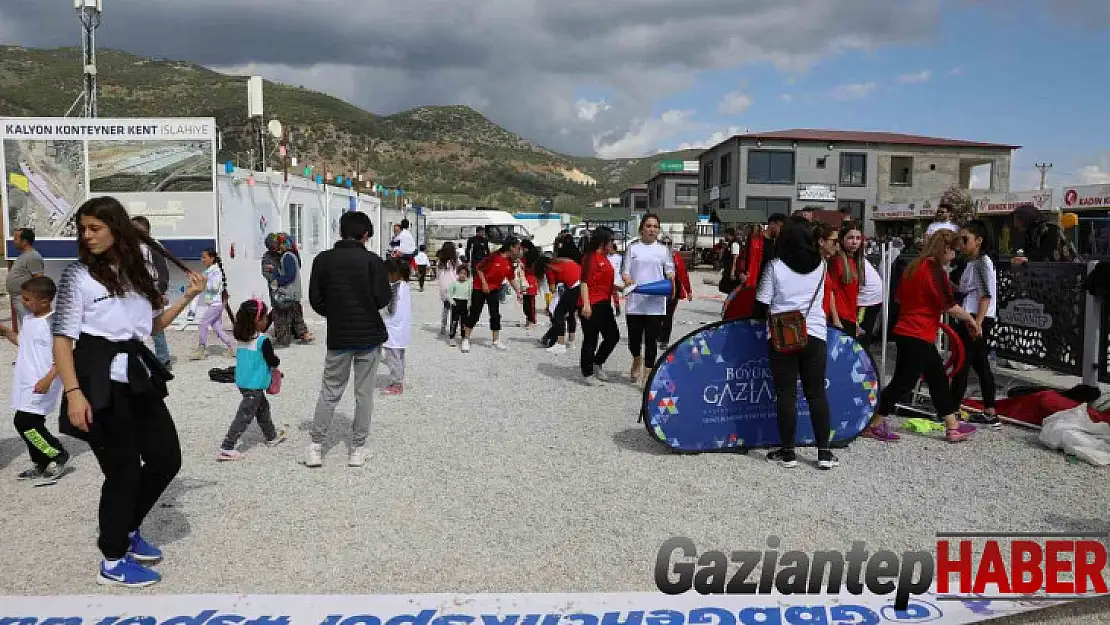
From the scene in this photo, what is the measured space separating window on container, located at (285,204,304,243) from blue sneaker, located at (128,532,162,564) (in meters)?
13.8

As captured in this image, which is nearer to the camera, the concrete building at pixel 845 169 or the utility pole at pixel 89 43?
the utility pole at pixel 89 43

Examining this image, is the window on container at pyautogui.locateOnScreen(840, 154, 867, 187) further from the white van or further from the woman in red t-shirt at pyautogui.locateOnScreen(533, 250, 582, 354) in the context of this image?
the woman in red t-shirt at pyautogui.locateOnScreen(533, 250, 582, 354)

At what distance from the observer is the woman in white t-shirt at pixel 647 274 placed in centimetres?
833

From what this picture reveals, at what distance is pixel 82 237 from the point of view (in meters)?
3.54

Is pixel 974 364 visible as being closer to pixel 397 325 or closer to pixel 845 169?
pixel 397 325

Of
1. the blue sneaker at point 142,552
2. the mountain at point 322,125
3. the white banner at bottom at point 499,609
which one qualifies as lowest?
the white banner at bottom at point 499,609

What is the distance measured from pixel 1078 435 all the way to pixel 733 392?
8.43 ft

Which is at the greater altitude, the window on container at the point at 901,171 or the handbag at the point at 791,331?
the window on container at the point at 901,171

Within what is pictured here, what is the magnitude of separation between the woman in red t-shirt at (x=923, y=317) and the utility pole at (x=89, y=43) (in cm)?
1406

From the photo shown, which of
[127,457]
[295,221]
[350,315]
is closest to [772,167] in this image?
[295,221]

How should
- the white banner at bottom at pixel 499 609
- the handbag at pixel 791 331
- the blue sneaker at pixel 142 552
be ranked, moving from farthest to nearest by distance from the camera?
the handbag at pixel 791 331 < the blue sneaker at pixel 142 552 < the white banner at bottom at pixel 499 609

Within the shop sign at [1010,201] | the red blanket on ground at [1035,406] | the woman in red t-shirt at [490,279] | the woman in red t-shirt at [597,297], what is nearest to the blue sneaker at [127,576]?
the woman in red t-shirt at [597,297]

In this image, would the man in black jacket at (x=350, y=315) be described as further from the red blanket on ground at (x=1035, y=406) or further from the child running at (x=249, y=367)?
the red blanket on ground at (x=1035, y=406)

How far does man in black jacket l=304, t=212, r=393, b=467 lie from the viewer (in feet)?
18.2
